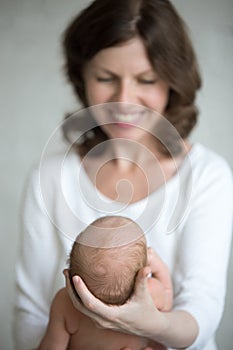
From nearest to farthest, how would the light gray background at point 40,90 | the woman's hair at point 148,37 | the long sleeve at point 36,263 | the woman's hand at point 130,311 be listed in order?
the woman's hand at point 130,311, the woman's hair at point 148,37, the long sleeve at point 36,263, the light gray background at point 40,90

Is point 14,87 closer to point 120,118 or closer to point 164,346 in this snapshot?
point 120,118

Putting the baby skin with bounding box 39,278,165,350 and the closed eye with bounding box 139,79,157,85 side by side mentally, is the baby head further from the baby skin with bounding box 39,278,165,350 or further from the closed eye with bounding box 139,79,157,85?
the closed eye with bounding box 139,79,157,85

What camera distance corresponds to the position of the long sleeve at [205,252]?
0.82m

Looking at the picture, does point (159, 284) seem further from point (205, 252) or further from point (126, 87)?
point (126, 87)

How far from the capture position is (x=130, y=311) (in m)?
0.65

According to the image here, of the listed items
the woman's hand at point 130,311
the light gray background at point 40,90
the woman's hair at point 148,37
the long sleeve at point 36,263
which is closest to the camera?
the woman's hand at point 130,311

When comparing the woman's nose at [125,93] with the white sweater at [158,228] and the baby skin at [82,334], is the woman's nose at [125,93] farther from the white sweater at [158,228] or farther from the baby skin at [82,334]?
the baby skin at [82,334]

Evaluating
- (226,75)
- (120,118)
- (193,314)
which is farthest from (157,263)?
(226,75)

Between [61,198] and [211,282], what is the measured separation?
30 cm

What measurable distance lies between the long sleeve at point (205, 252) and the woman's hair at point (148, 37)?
15 centimetres

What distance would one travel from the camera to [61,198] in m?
0.95

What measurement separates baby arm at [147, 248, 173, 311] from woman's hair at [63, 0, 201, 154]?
31 centimetres

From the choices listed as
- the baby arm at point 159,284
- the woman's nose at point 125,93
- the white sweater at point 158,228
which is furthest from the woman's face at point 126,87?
the baby arm at point 159,284

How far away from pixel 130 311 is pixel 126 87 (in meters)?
0.37
